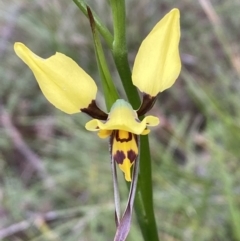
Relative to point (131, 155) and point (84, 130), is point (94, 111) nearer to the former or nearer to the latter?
point (131, 155)

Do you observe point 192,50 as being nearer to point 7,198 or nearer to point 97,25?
point 7,198

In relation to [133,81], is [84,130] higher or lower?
higher

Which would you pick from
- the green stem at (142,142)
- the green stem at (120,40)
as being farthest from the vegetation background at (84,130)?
the green stem at (120,40)

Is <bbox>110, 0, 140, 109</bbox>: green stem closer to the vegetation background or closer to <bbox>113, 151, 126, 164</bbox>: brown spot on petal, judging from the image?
<bbox>113, 151, 126, 164</bbox>: brown spot on petal

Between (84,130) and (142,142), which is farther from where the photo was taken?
(84,130)

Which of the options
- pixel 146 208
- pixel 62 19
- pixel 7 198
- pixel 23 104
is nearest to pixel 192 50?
pixel 62 19

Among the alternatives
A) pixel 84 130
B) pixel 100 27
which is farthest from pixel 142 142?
pixel 84 130

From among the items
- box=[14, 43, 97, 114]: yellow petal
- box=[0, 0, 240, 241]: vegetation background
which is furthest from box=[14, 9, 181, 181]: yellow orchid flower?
box=[0, 0, 240, 241]: vegetation background

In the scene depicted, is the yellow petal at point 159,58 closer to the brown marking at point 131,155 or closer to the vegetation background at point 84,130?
the brown marking at point 131,155
